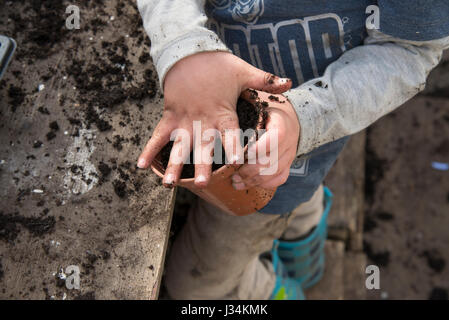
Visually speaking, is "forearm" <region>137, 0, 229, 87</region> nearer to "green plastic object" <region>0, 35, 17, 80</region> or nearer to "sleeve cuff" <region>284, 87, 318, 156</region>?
"sleeve cuff" <region>284, 87, 318, 156</region>

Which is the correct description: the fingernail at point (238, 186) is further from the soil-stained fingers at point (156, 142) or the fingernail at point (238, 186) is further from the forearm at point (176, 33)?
the forearm at point (176, 33)

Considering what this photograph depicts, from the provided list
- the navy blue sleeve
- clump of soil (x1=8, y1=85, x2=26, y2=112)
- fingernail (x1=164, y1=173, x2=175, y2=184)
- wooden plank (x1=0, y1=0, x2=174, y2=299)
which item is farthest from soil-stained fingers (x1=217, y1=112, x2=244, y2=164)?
clump of soil (x1=8, y1=85, x2=26, y2=112)

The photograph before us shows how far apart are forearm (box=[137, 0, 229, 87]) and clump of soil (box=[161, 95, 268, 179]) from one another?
124mm

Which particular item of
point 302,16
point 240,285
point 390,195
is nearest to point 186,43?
point 302,16

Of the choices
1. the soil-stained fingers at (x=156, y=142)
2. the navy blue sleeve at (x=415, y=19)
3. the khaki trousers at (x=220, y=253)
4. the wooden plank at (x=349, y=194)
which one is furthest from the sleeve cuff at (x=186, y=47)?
the wooden plank at (x=349, y=194)

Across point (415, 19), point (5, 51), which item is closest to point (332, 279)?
point (415, 19)

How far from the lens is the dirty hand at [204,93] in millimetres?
749

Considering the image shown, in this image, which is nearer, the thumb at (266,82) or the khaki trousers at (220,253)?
the thumb at (266,82)

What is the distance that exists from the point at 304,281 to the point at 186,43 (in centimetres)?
119

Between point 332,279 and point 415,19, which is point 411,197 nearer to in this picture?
point 332,279

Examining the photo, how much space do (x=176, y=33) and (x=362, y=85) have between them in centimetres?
42

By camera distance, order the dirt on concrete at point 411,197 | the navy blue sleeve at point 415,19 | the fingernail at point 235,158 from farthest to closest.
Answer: the dirt on concrete at point 411,197, the navy blue sleeve at point 415,19, the fingernail at point 235,158

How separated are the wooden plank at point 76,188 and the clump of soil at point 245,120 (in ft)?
0.37

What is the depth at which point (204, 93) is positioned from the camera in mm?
765
